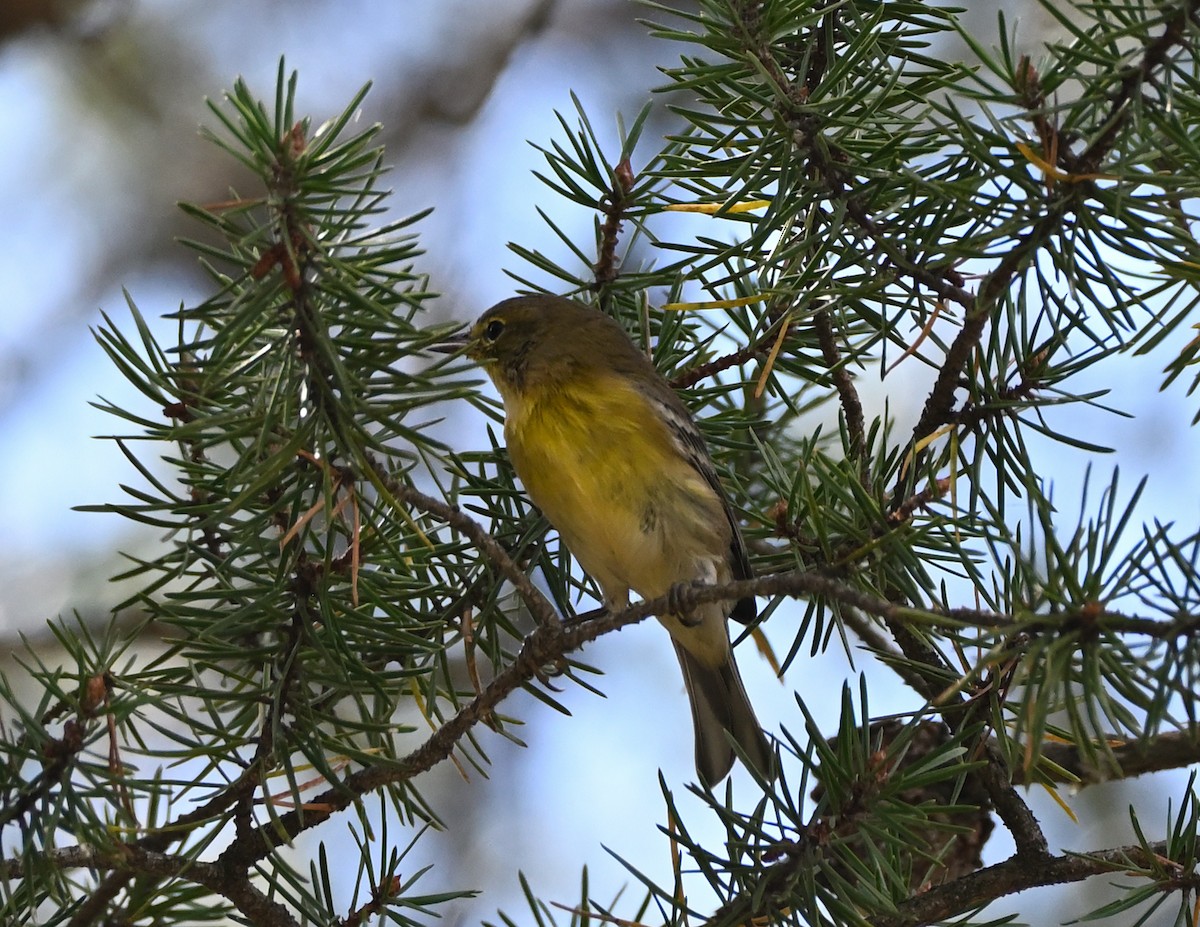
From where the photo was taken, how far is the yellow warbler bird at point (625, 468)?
3047 millimetres

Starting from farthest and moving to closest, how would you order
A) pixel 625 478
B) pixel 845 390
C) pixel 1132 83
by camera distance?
1. pixel 625 478
2. pixel 845 390
3. pixel 1132 83

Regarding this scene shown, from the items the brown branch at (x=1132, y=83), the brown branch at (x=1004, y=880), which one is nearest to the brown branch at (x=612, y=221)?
the brown branch at (x=1132, y=83)

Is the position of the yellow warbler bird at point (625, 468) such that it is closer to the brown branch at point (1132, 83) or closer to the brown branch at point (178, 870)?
the brown branch at point (178, 870)

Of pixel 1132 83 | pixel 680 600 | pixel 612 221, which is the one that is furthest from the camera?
pixel 612 221

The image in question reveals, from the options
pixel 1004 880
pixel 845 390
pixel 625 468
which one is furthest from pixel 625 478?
pixel 1004 880

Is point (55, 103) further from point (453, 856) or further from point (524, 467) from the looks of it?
point (524, 467)

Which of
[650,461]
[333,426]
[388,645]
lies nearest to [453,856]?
[650,461]

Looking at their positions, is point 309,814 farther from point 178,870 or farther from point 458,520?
point 458,520

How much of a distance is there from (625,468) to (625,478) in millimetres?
26

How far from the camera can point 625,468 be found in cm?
320

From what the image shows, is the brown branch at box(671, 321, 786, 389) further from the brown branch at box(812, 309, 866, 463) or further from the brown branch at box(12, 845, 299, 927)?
the brown branch at box(12, 845, 299, 927)

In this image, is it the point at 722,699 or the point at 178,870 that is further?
the point at 722,699

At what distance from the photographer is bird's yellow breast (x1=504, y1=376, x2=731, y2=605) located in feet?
10.2

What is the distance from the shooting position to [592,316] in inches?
119
